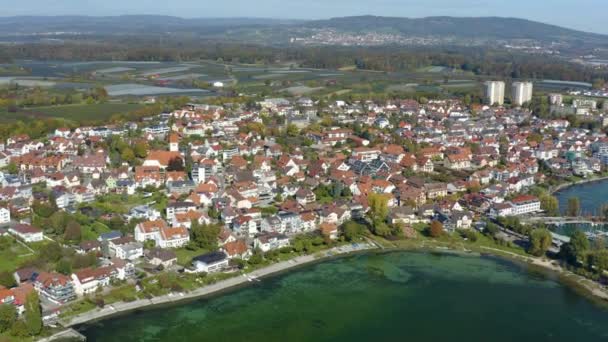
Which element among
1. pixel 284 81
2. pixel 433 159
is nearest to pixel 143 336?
pixel 433 159

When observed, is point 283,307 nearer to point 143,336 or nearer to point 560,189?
point 143,336

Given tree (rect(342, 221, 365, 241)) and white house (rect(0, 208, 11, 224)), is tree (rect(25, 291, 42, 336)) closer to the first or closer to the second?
white house (rect(0, 208, 11, 224))

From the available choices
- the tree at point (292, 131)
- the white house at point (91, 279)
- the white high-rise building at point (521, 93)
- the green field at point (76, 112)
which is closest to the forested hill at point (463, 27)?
the white high-rise building at point (521, 93)

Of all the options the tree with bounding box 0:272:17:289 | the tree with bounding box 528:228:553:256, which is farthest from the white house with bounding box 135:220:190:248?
the tree with bounding box 528:228:553:256

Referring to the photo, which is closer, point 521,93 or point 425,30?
point 521,93

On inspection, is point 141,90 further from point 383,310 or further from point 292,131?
point 383,310

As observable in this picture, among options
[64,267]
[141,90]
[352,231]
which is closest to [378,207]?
[352,231]

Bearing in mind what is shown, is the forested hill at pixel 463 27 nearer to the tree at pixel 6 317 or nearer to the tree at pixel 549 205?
the tree at pixel 549 205
